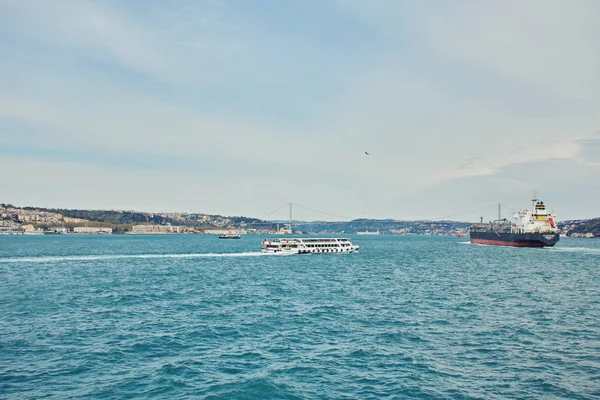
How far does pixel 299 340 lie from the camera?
3105 cm

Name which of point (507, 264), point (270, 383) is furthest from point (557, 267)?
point (270, 383)

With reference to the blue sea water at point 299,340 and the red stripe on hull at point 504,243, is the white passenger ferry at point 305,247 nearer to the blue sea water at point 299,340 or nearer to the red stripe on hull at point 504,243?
the red stripe on hull at point 504,243

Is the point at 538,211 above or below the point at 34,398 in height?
above

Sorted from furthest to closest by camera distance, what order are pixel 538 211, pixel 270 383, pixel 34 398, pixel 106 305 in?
pixel 538 211 → pixel 106 305 → pixel 270 383 → pixel 34 398

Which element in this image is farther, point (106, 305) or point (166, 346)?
point (106, 305)

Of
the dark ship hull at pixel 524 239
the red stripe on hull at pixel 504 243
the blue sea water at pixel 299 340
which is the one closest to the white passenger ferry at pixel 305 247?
the dark ship hull at pixel 524 239

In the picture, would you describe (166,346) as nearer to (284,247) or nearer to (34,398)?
(34,398)

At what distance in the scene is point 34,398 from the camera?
20.9 meters

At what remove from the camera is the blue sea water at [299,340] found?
22.7 m

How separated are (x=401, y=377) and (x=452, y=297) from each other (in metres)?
26.7

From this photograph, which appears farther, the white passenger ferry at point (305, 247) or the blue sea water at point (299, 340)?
the white passenger ferry at point (305, 247)

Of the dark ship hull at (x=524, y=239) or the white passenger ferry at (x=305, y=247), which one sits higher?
the dark ship hull at (x=524, y=239)

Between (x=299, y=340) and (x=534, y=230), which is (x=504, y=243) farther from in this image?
(x=299, y=340)

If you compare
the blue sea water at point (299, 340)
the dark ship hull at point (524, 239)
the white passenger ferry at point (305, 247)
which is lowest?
the blue sea water at point (299, 340)
